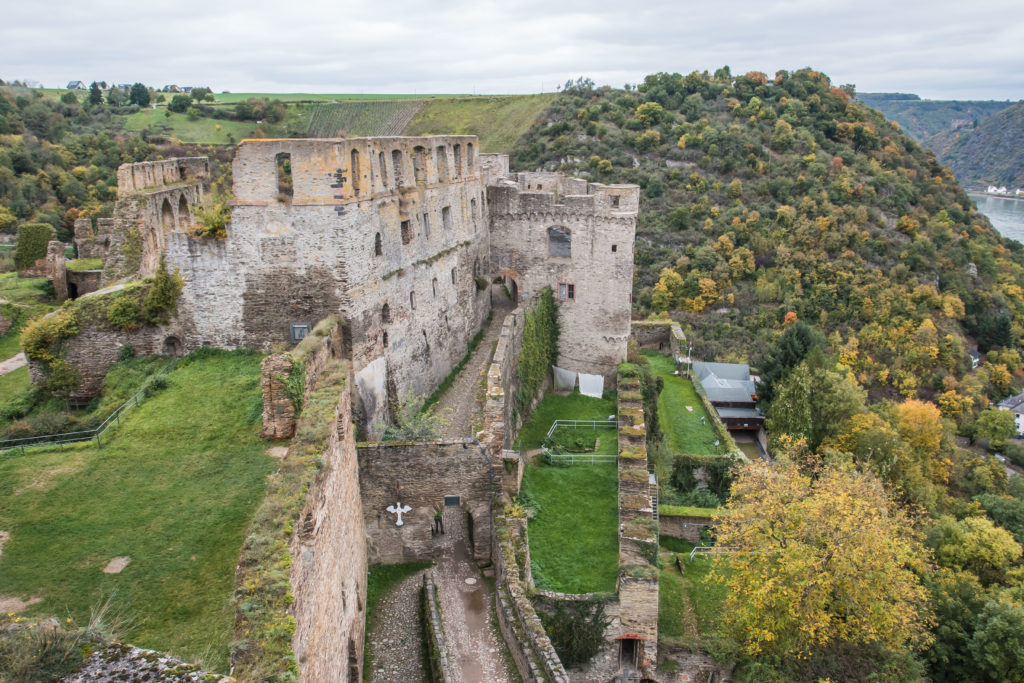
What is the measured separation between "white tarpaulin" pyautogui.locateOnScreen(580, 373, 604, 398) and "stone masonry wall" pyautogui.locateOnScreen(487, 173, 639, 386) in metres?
0.34

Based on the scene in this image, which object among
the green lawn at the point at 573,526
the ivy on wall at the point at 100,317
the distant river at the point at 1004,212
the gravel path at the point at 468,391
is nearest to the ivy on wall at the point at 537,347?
the gravel path at the point at 468,391

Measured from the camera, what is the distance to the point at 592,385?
28.4 metres

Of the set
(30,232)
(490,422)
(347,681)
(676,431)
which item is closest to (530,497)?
(490,422)

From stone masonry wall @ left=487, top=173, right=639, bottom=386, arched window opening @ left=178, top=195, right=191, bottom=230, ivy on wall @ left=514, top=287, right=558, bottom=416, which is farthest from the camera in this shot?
stone masonry wall @ left=487, top=173, right=639, bottom=386

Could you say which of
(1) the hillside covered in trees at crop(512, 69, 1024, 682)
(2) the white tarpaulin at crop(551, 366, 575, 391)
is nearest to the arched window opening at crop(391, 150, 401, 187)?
(2) the white tarpaulin at crop(551, 366, 575, 391)

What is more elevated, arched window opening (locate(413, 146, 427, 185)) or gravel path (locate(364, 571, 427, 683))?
arched window opening (locate(413, 146, 427, 185))

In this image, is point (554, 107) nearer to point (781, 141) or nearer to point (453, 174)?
point (781, 141)

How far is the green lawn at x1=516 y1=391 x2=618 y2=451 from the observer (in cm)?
2446

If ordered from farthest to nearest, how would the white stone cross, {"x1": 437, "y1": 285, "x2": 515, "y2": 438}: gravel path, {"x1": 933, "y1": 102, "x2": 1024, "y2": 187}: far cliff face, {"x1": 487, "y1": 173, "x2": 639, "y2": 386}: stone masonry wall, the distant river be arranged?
{"x1": 933, "y1": 102, "x2": 1024, "y2": 187}: far cliff face → the distant river → {"x1": 487, "y1": 173, "x2": 639, "y2": 386}: stone masonry wall → {"x1": 437, "y1": 285, "x2": 515, "y2": 438}: gravel path → the white stone cross

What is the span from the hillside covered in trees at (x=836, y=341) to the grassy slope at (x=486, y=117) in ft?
19.3

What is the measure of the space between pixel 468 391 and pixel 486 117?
81.5 m

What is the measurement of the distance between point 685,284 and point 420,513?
5214cm

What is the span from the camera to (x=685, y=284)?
210 ft

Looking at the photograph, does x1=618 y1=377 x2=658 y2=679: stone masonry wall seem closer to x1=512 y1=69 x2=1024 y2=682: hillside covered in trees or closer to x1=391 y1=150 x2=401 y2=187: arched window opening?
x1=512 y1=69 x2=1024 y2=682: hillside covered in trees
